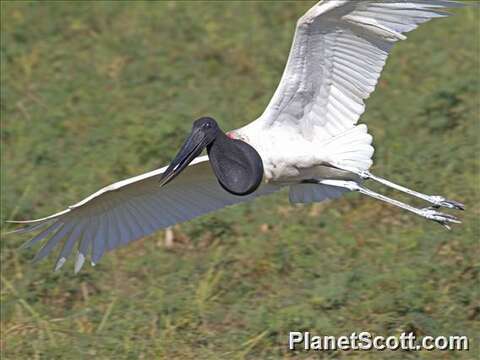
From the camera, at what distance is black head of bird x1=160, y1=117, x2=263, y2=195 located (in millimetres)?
7027

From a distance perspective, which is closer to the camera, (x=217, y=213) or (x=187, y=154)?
(x=187, y=154)

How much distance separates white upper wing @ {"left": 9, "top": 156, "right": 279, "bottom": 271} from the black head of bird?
1.20ft

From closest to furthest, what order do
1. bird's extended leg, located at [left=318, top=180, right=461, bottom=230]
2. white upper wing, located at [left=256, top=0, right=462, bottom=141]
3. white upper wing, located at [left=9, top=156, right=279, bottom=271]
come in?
white upper wing, located at [left=256, top=0, right=462, bottom=141] → bird's extended leg, located at [left=318, top=180, right=461, bottom=230] → white upper wing, located at [left=9, top=156, right=279, bottom=271]

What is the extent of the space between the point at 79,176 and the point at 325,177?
2.96 m

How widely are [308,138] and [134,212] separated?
1213 mm

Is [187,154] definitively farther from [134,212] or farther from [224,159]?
[134,212]

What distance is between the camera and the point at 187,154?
7.11m

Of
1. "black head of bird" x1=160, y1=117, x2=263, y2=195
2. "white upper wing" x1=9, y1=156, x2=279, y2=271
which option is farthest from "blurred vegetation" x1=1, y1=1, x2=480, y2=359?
"black head of bird" x1=160, y1=117, x2=263, y2=195

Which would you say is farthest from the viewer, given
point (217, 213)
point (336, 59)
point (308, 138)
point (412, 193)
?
point (217, 213)

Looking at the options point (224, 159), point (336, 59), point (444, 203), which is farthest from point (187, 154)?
point (444, 203)

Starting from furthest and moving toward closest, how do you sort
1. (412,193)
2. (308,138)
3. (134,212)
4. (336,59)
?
→ (134,212) < (308,138) < (412,193) < (336,59)

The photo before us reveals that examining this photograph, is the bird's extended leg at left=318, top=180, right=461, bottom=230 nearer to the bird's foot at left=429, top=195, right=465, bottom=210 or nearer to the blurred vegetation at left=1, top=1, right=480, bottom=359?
the bird's foot at left=429, top=195, right=465, bottom=210

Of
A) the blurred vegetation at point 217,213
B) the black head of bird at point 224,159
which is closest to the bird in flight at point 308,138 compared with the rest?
the black head of bird at point 224,159

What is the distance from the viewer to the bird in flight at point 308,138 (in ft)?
22.1
